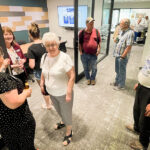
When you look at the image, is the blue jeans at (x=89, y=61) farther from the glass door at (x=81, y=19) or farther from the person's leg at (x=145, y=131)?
the person's leg at (x=145, y=131)

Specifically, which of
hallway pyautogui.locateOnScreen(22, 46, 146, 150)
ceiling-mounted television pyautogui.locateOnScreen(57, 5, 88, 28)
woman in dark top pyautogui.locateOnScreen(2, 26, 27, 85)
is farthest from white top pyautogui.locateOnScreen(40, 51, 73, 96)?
ceiling-mounted television pyautogui.locateOnScreen(57, 5, 88, 28)

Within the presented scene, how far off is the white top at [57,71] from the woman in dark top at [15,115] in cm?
28

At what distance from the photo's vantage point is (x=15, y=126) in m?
1.05

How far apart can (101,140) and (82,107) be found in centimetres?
71

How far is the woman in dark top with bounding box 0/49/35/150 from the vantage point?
836mm

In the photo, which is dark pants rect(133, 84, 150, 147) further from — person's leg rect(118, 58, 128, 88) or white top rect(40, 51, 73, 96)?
person's leg rect(118, 58, 128, 88)

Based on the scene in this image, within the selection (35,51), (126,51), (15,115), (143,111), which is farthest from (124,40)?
(15,115)

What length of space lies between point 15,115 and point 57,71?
0.53 meters

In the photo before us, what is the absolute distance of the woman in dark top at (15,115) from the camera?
84cm

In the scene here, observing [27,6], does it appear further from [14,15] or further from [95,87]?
[95,87]

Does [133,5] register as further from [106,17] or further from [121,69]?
[121,69]

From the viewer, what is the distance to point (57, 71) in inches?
48.6

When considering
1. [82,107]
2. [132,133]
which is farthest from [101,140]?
[82,107]

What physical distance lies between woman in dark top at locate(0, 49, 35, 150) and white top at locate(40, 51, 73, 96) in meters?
0.28
